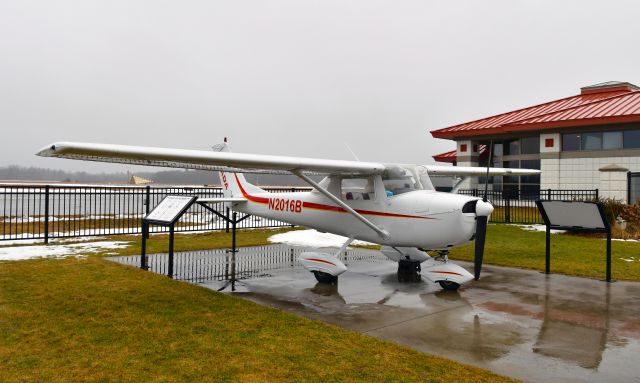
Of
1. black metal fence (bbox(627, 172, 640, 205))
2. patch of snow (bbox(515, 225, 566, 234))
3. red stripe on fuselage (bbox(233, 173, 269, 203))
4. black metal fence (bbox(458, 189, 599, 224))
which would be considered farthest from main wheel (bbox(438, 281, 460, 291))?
black metal fence (bbox(627, 172, 640, 205))

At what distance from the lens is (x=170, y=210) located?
371 inches

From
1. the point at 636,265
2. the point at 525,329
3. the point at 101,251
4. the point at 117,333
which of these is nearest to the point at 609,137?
the point at 636,265

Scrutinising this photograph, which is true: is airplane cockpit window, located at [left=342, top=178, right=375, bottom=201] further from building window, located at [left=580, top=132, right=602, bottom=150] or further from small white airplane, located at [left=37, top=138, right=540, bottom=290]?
building window, located at [left=580, top=132, right=602, bottom=150]

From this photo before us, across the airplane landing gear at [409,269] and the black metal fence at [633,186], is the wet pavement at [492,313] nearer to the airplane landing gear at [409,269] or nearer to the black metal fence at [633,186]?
the airplane landing gear at [409,269]

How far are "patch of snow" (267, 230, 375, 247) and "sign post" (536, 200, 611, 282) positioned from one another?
4966 mm

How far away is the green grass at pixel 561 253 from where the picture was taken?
1005 centimetres

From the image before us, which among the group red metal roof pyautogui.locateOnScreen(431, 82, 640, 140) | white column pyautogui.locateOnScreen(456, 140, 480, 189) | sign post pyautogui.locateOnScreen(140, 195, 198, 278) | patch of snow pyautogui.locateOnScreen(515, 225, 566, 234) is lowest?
patch of snow pyautogui.locateOnScreen(515, 225, 566, 234)

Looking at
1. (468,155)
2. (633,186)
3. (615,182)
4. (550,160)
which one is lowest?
(633,186)

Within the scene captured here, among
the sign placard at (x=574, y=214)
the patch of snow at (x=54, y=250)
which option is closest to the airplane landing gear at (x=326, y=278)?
the sign placard at (x=574, y=214)

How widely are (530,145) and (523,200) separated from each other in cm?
423

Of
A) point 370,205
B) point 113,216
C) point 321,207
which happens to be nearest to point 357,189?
point 370,205

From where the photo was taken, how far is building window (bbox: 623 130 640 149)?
2447cm

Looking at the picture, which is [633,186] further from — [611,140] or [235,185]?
[235,185]

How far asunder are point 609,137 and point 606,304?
22.3m
